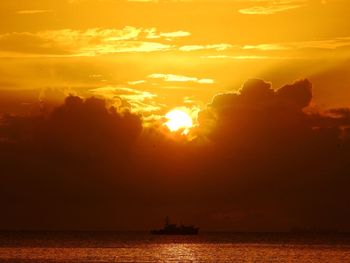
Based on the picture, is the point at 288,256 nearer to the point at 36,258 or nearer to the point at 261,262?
the point at 261,262

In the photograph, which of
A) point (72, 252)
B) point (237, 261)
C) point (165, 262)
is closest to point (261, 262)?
point (237, 261)

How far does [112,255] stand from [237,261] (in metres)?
29.0

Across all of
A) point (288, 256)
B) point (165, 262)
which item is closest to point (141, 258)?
point (165, 262)

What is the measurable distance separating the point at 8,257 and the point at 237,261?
4386cm

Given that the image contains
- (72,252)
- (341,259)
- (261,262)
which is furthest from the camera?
(72,252)

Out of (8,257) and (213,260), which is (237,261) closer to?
(213,260)

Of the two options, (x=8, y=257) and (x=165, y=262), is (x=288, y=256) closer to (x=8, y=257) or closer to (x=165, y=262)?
→ (x=165, y=262)

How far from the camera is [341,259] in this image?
18025 centimetres

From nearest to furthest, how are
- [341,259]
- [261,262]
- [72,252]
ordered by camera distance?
[261,262] < [341,259] < [72,252]

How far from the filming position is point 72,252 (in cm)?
19600

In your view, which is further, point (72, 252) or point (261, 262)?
point (72, 252)

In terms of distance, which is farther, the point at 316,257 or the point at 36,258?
the point at 316,257

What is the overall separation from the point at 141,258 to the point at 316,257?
38395 millimetres

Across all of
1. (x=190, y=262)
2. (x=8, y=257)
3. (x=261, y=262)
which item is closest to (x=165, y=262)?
(x=190, y=262)
